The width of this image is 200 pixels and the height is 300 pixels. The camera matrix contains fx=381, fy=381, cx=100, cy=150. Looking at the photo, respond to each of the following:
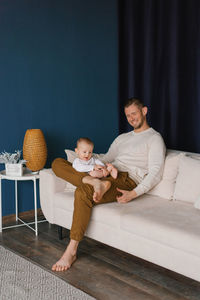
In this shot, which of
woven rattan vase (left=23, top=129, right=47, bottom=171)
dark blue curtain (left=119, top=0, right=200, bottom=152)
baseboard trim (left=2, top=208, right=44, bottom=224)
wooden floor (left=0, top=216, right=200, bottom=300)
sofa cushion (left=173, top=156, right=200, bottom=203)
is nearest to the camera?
wooden floor (left=0, top=216, right=200, bottom=300)

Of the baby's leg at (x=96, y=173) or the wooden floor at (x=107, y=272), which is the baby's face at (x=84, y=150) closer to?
the baby's leg at (x=96, y=173)

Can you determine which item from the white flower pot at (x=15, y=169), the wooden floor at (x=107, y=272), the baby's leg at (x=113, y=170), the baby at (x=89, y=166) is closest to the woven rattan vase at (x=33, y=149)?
the white flower pot at (x=15, y=169)

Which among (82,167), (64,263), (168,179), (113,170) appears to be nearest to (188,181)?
(168,179)

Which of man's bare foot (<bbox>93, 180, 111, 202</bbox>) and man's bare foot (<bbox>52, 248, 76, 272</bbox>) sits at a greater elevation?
man's bare foot (<bbox>93, 180, 111, 202</bbox>)

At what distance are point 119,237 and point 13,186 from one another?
136 centimetres

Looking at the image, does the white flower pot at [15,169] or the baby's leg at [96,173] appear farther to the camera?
the white flower pot at [15,169]

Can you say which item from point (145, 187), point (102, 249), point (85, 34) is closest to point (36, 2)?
point (85, 34)

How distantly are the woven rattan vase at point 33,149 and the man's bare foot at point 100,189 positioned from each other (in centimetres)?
81

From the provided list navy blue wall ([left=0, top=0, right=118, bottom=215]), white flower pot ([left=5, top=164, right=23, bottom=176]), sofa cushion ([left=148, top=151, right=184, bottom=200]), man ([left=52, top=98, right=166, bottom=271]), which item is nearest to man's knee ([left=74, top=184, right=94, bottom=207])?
man ([left=52, top=98, right=166, bottom=271])

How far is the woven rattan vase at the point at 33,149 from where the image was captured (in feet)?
10.4

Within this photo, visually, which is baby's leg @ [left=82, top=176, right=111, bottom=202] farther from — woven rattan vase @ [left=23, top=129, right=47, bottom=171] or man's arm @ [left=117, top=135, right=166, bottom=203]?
woven rattan vase @ [left=23, top=129, right=47, bottom=171]

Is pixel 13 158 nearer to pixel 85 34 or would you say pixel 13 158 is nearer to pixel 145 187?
pixel 145 187

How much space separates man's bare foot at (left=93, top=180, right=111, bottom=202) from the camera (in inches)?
98.9

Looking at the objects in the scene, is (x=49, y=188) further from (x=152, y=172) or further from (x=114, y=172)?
(x=152, y=172)
